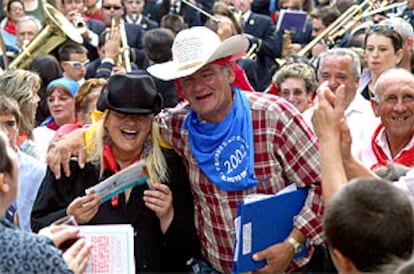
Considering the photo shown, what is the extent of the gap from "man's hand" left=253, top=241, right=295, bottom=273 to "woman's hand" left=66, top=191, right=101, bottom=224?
2.97 ft

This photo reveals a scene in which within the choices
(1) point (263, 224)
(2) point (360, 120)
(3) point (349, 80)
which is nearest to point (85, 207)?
(1) point (263, 224)

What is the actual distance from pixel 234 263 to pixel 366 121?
268 centimetres

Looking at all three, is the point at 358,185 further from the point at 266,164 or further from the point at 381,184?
the point at 266,164

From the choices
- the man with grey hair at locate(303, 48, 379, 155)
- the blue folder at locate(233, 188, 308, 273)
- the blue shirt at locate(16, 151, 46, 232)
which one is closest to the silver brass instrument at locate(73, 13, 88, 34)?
the man with grey hair at locate(303, 48, 379, 155)

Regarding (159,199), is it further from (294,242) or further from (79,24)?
(79,24)

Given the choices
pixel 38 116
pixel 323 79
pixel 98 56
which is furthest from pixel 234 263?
pixel 98 56

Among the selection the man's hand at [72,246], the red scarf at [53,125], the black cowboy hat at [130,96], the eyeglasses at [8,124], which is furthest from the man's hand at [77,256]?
the red scarf at [53,125]

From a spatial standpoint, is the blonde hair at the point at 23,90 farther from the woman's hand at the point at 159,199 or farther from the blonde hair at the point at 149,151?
the woman's hand at the point at 159,199

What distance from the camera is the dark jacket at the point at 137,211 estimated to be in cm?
589

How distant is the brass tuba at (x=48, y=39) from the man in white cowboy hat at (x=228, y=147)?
6.20m

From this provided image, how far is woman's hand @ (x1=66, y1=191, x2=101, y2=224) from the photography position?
18.5 feet

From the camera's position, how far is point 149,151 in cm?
595

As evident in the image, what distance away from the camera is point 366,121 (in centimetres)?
798

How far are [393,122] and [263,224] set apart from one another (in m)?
1.77
